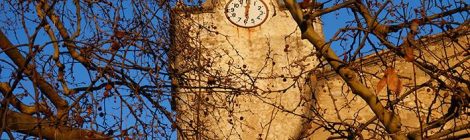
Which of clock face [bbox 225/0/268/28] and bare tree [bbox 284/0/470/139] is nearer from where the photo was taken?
bare tree [bbox 284/0/470/139]

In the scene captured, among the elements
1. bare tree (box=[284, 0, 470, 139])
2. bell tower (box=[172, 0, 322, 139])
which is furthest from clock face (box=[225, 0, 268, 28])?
bare tree (box=[284, 0, 470, 139])

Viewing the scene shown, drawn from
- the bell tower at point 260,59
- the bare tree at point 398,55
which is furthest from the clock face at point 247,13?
the bare tree at point 398,55

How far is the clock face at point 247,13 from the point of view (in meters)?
9.98

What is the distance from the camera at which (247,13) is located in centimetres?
1011

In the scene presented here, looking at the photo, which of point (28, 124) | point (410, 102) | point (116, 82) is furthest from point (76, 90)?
point (410, 102)

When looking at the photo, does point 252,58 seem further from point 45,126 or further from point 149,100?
point 45,126

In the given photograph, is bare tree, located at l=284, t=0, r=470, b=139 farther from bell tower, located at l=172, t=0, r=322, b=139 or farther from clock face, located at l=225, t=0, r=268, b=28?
clock face, located at l=225, t=0, r=268, b=28

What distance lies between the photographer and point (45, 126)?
378 cm

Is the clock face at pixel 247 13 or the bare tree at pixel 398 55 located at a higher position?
the clock face at pixel 247 13

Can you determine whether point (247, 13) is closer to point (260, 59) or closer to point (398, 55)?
point (260, 59)

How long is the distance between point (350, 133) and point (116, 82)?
1.28 m

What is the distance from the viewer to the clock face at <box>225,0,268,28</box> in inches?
393

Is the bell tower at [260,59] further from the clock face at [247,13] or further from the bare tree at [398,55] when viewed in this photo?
the bare tree at [398,55]

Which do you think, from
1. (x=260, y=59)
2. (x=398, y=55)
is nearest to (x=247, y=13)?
(x=260, y=59)
